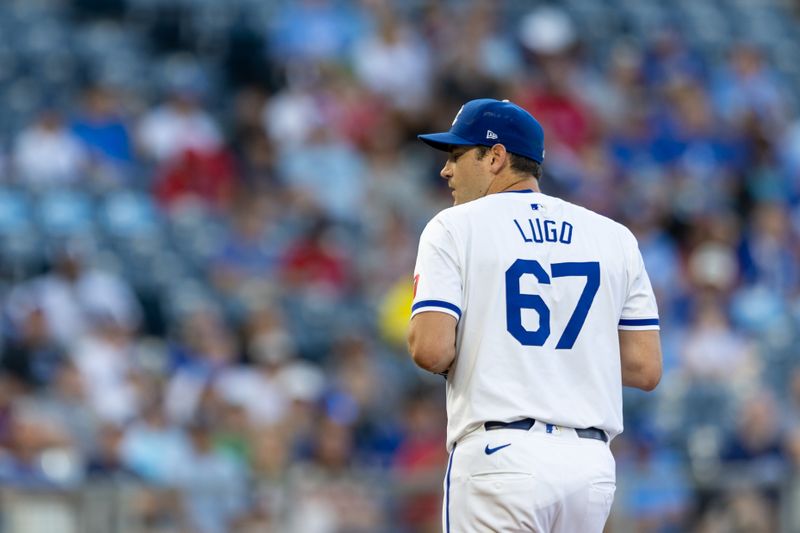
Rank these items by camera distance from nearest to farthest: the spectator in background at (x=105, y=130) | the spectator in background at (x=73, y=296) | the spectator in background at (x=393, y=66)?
the spectator in background at (x=73, y=296)
the spectator in background at (x=105, y=130)
the spectator in background at (x=393, y=66)

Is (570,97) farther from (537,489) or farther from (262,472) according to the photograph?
(537,489)

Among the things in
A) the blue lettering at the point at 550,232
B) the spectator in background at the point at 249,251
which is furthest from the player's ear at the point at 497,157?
the spectator in background at the point at 249,251

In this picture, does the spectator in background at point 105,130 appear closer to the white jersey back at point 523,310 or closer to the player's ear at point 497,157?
the player's ear at point 497,157

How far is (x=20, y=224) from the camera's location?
11.3 m

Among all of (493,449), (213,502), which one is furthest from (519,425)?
(213,502)

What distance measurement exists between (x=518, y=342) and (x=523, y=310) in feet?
0.31

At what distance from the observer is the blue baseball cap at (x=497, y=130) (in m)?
4.74

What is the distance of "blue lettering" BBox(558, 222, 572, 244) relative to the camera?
4.70 metres

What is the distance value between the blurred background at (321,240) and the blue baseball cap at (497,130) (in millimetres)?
4130

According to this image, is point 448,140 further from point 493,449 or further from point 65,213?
point 65,213

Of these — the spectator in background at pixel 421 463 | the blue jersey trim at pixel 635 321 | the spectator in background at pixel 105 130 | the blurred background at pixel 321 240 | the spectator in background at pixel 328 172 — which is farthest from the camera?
the spectator in background at pixel 328 172

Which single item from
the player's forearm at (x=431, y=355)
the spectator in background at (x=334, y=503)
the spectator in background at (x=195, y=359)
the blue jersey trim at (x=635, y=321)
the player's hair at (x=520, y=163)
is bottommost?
the spectator in background at (x=334, y=503)

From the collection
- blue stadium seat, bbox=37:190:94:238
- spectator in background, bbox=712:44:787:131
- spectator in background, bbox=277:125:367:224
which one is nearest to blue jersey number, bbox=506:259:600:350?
blue stadium seat, bbox=37:190:94:238

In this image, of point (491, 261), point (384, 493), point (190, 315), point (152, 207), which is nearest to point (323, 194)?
point (152, 207)
